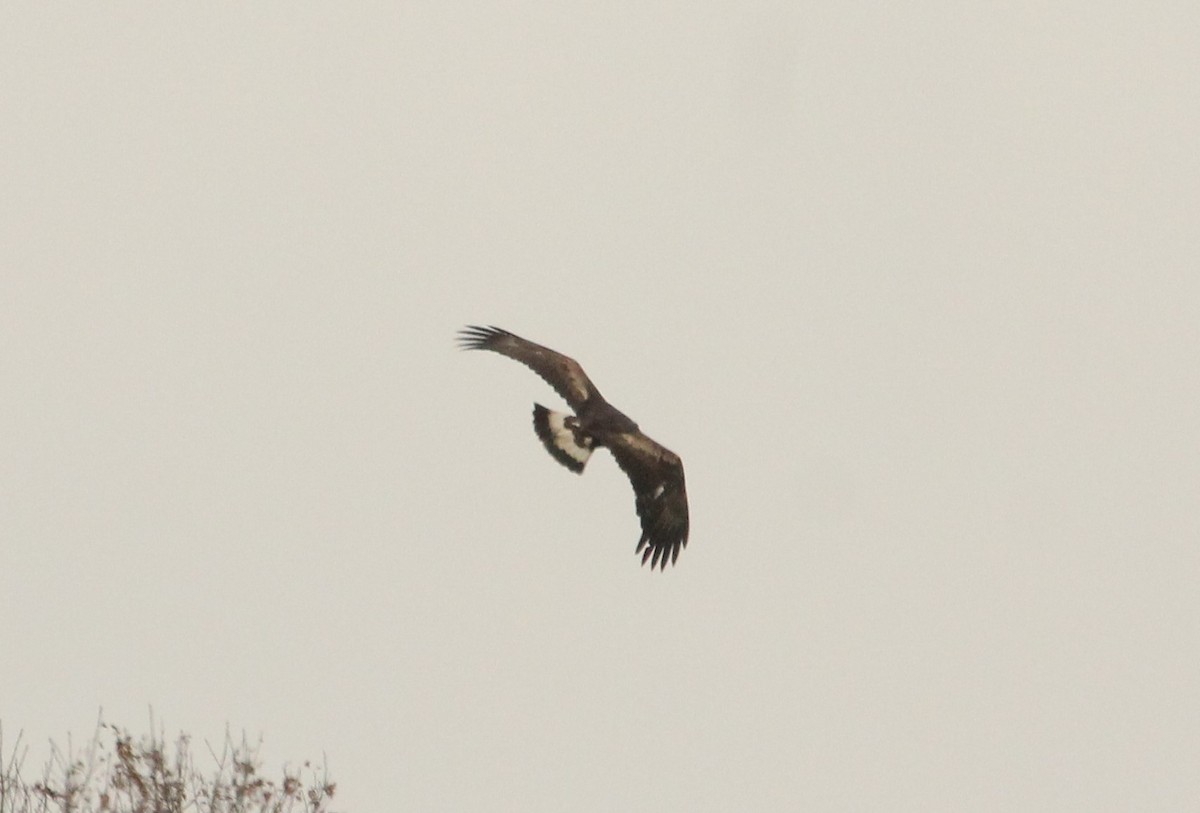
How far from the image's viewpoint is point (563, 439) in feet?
60.0

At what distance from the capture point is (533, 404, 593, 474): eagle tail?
18.1m

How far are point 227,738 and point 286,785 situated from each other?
432 millimetres

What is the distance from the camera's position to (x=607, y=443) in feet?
57.9

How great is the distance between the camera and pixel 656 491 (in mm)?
17656

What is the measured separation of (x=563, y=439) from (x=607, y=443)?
730 millimetres

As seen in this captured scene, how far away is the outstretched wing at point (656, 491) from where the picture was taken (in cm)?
1736

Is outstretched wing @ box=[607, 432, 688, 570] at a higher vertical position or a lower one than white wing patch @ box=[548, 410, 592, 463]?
lower

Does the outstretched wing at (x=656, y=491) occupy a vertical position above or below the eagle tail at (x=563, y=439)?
below

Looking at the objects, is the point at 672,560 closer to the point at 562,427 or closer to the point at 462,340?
the point at 562,427

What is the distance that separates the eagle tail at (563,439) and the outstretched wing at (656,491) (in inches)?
18.8

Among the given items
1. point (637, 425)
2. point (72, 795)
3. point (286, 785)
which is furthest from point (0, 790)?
point (637, 425)

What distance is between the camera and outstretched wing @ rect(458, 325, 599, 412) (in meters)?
18.0

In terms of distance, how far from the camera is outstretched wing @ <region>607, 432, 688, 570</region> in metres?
17.4

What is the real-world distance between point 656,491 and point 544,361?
1.54 m
